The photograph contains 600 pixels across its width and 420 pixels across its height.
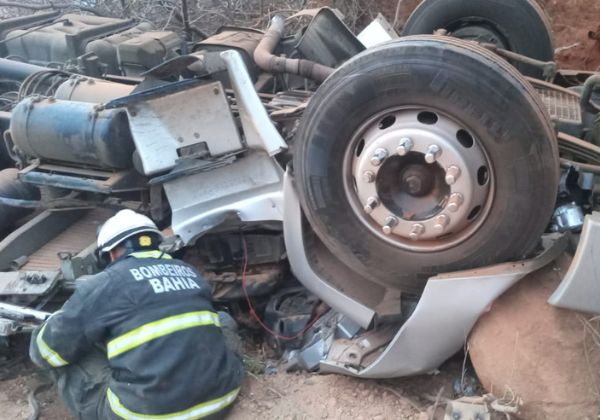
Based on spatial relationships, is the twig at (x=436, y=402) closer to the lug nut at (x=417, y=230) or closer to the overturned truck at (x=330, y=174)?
the overturned truck at (x=330, y=174)

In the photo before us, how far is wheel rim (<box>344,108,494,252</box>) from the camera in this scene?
2.31 metres

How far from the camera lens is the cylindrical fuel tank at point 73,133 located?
329 cm

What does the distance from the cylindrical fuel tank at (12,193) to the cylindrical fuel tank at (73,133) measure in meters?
0.38

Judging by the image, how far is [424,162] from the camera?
2420mm

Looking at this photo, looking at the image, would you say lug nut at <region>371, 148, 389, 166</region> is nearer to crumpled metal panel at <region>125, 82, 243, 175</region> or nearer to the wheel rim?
the wheel rim

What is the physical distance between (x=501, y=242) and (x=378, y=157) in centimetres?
53

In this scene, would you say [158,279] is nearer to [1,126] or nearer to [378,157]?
[378,157]

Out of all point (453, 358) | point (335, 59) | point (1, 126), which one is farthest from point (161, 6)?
point (453, 358)

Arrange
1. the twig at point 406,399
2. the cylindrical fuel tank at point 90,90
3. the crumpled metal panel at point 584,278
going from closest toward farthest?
the crumpled metal panel at point 584,278
the twig at point 406,399
the cylindrical fuel tank at point 90,90

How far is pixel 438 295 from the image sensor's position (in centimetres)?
240

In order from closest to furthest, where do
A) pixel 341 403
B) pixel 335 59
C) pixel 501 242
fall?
pixel 501 242 → pixel 341 403 → pixel 335 59

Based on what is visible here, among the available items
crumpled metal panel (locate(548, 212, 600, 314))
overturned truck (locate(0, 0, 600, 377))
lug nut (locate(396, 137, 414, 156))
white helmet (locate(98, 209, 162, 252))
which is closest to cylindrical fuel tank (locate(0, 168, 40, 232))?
overturned truck (locate(0, 0, 600, 377))

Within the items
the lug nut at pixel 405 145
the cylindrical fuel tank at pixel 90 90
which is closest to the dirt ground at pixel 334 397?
the lug nut at pixel 405 145

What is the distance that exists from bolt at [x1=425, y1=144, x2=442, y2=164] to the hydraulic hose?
1.15m
